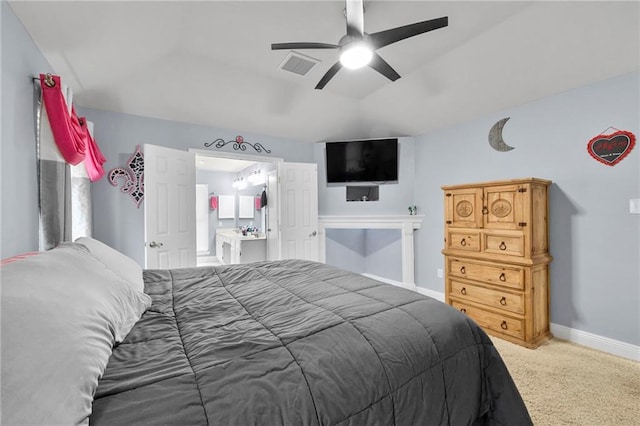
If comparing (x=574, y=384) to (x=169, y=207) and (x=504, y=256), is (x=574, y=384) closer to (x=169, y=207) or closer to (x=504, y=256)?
(x=504, y=256)

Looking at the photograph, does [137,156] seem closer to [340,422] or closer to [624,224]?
[340,422]

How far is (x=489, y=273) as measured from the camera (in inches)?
114

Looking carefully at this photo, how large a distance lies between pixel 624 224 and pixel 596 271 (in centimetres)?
48

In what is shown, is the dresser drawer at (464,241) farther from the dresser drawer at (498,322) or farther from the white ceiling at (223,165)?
the white ceiling at (223,165)

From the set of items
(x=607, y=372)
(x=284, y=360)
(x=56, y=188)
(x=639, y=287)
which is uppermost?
(x=56, y=188)

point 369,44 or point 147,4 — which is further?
point 147,4

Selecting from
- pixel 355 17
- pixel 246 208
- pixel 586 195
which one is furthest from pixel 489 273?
pixel 246 208

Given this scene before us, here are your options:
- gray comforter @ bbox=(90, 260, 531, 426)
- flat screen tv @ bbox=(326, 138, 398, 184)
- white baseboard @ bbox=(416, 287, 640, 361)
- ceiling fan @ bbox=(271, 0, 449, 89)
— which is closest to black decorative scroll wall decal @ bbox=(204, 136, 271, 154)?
flat screen tv @ bbox=(326, 138, 398, 184)

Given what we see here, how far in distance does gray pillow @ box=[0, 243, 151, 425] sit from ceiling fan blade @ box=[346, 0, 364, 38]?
6.47ft

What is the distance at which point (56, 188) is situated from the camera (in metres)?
1.95

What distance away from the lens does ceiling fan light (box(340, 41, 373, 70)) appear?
187 cm

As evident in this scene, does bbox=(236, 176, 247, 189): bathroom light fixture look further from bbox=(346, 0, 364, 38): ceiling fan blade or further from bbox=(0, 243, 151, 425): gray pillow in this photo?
bbox=(0, 243, 151, 425): gray pillow

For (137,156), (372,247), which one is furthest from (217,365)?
(372,247)

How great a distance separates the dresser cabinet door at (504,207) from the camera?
8.72ft
